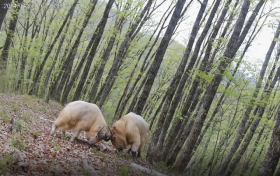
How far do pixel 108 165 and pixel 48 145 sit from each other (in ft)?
5.85

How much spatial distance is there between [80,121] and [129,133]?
2.03 metres

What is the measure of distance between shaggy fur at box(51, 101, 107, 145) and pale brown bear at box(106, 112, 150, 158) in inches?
20.3

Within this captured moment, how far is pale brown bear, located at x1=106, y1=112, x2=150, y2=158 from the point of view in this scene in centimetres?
934

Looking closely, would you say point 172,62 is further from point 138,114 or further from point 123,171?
point 123,171

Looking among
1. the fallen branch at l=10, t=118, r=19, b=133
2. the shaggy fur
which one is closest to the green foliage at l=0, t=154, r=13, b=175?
the fallen branch at l=10, t=118, r=19, b=133

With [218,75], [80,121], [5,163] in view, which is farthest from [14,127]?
[218,75]

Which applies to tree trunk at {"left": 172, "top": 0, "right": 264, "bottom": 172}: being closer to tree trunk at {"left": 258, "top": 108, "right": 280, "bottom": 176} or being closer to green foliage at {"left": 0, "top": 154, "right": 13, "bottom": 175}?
tree trunk at {"left": 258, "top": 108, "right": 280, "bottom": 176}

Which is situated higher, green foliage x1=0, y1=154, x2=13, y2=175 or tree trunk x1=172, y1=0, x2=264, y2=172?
tree trunk x1=172, y1=0, x2=264, y2=172

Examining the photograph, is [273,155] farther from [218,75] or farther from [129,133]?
[129,133]

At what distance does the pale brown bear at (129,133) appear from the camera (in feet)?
30.7

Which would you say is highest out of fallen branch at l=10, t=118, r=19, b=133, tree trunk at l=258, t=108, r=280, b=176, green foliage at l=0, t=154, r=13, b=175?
tree trunk at l=258, t=108, r=280, b=176

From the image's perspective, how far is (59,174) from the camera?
4.72 metres

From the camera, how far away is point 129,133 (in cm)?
962

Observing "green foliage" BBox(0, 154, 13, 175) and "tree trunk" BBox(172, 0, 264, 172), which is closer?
"green foliage" BBox(0, 154, 13, 175)
